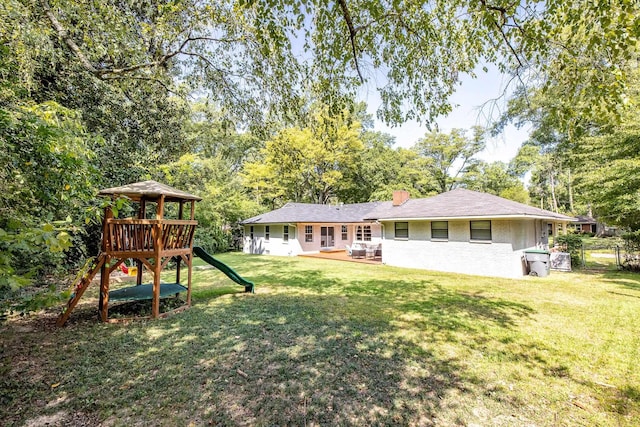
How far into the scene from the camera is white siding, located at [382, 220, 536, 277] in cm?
1164

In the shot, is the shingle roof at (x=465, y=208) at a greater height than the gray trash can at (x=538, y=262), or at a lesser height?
greater

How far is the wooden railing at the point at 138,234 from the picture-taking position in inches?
245

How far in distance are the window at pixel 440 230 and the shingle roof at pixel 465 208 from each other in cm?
58

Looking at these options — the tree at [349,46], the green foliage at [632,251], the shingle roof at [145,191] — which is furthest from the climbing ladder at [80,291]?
the green foliage at [632,251]

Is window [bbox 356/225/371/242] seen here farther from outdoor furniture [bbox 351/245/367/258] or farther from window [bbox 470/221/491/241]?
window [bbox 470/221/491/241]

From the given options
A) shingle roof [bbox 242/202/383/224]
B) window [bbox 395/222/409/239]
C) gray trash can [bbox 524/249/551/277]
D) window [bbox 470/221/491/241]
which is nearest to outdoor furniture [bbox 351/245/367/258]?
shingle roof [bbox 242/202/383/224]

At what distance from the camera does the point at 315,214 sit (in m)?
22.9

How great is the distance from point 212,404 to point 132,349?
2.35m

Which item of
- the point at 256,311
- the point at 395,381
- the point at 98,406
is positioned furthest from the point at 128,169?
the point at 395,381

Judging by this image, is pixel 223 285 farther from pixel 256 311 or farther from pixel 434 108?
pixel 434 108

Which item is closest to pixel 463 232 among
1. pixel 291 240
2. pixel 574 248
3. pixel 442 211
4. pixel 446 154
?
pixel 442 211

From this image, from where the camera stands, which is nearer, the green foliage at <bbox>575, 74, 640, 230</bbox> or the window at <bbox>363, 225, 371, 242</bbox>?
the green foliage at <bbox>575, 74, 640, 230</bbox>

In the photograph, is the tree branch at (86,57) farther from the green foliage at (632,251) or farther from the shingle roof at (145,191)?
the green foliage at (632,251)

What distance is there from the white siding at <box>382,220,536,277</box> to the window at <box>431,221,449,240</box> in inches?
7.2
